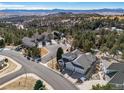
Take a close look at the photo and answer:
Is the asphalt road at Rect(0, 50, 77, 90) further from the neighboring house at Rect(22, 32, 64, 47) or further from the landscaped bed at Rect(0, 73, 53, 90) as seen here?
the neighboring house at Rect(22, 32, 64, 47)

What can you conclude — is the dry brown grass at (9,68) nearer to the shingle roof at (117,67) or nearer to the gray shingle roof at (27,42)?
the gray shingle roof at (27,42)

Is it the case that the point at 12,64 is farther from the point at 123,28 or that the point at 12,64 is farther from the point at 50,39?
the point at 123,28

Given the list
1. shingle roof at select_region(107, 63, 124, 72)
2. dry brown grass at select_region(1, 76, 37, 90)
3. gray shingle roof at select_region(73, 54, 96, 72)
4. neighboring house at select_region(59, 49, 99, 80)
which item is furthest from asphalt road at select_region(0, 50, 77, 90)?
shingle roof at select_region(107, 63, 124, 72)

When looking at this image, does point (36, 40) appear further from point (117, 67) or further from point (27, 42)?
point (117, 67)

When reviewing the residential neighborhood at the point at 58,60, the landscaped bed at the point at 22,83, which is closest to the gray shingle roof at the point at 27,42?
the residential neighborhood at the point at 58,60

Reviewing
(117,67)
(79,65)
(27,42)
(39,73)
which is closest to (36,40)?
(27,42)
